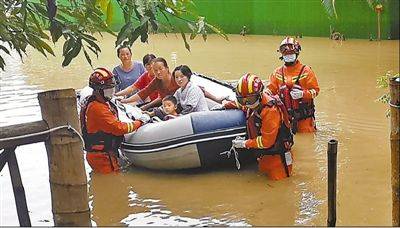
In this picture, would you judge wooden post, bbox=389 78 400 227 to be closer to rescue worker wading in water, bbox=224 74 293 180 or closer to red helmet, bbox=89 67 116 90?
rescue worker wading in water, bbox=224 74 293 180

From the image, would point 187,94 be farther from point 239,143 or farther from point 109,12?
point 109,12

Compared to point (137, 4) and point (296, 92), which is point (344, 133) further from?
point (137, 4)

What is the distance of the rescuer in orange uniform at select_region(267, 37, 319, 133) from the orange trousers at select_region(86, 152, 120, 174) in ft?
6.47

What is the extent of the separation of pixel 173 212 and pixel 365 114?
4450 mm

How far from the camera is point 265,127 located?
5.51 meters

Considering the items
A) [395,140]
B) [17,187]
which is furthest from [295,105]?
[17,187]

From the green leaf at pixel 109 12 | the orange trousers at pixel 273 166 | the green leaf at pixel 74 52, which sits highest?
the green leaf at pixel 109 12

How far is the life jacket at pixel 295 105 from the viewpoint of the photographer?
23.7 feet

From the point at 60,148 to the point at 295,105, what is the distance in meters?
4.51

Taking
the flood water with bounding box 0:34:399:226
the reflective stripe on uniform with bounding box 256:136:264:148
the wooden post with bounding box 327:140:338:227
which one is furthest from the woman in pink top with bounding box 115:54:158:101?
the wooden post with bounding box 327:140:338:227

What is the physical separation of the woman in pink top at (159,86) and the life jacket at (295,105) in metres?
1.22

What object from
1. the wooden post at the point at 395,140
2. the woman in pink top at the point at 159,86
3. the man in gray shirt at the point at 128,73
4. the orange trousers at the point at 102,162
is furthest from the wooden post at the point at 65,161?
the man in gray shirt at the point at 128,73

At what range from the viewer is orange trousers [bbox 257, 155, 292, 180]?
19.0ft

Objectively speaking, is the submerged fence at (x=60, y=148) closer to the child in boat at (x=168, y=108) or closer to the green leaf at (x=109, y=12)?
the green leaf at (x=109, y=12)
